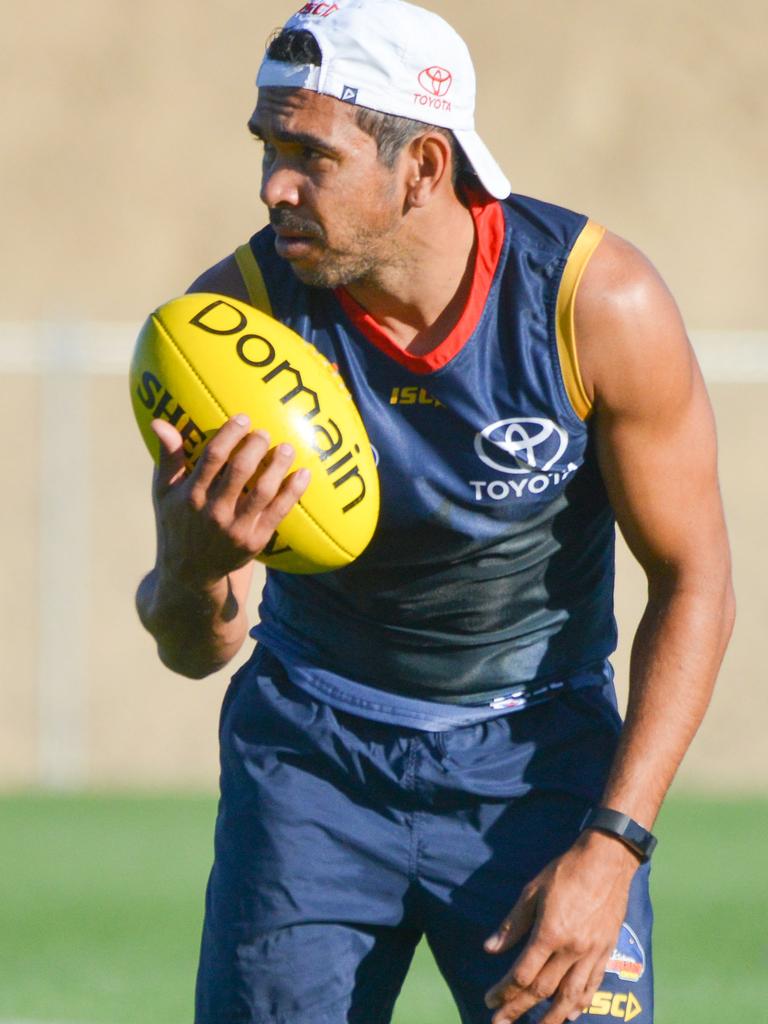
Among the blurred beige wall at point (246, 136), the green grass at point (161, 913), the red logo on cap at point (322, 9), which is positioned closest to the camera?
the red logo on cap at point (322, 9)

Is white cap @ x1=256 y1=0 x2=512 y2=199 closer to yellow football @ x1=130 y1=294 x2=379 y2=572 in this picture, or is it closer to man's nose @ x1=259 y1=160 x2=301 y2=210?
man's nose @ x1=259 y1=160 x2=301 y2=210

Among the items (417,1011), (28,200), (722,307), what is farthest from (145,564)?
(417,1011)

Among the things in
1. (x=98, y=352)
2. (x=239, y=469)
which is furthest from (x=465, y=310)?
(x=98, y=352)

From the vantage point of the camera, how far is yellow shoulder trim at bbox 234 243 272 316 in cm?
347

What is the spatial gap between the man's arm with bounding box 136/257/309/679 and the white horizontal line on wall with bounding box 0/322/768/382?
8.06 metres

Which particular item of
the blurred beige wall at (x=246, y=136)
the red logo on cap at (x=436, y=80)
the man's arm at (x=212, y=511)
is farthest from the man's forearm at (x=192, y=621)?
the blurred beige wall at (x=246, y=136)

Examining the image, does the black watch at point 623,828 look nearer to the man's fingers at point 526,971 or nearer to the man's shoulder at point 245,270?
the man's fingers at point 526,971

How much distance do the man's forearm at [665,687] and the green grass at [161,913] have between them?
2.66 metres

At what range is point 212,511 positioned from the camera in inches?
117

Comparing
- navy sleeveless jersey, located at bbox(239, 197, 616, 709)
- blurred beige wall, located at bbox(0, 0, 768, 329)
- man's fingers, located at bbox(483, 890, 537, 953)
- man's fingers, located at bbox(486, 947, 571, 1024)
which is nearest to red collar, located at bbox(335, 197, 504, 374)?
navy sleeveless jersey, located at bbox(239, 197, 616, 709)

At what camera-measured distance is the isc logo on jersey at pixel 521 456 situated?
3266mm

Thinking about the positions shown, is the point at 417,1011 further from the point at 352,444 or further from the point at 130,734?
the point at 130,734

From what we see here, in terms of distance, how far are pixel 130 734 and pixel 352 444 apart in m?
9.50

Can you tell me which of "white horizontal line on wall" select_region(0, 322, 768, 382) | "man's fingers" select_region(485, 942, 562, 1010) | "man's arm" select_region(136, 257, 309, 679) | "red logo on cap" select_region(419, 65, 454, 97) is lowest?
"white horizontal line on wall" select_region(0, 322, 768, 382)
